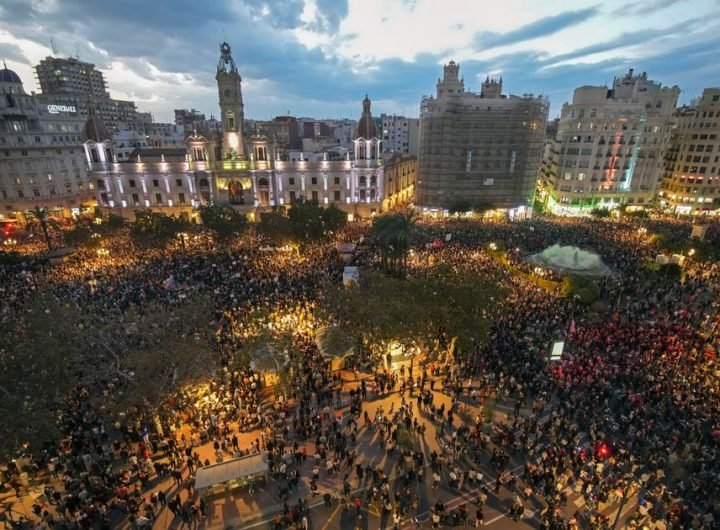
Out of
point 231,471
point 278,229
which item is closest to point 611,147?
point 278,229

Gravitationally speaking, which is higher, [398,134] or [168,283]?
[398,134]

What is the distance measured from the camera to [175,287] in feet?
108

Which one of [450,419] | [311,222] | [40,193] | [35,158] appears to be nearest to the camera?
[450,419]

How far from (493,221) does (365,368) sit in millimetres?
43798

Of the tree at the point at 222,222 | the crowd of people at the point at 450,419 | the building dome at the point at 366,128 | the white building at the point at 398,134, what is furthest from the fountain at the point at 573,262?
the white building at the point at 398,134

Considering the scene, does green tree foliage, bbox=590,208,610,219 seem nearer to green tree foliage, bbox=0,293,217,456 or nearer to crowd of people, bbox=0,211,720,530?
crowd of people, bbox=0,211,720,530

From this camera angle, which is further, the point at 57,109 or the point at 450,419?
the point at 57,109

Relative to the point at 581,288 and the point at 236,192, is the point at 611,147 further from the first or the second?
the point at 236,192

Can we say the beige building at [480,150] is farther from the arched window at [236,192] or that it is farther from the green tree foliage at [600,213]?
the arched window at [236,192]

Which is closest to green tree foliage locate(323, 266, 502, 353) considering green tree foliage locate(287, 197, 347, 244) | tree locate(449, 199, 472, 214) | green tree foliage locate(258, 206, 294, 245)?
green tree foliage locate(287, 197, 347, 244)

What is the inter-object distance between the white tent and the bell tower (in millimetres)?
57399

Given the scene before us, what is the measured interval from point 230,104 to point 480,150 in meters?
42.8

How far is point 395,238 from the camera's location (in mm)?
34750

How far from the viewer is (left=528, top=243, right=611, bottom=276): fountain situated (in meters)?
33.8
